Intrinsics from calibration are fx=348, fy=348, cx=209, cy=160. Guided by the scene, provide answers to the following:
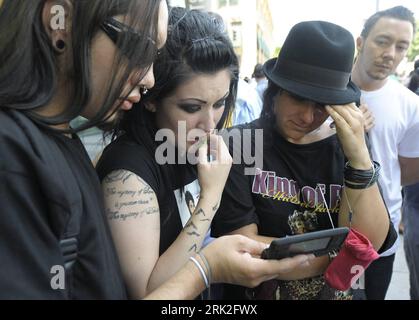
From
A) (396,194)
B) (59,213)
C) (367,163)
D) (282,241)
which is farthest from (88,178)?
(396,194)

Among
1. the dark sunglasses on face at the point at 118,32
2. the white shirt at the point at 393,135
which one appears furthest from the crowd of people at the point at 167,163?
the white shirt at the point at 393,135

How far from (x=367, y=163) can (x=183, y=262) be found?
2.60ft

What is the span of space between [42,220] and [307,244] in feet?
2.34

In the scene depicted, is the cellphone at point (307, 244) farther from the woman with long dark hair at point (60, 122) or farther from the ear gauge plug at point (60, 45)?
the ear gauge plug at point (60, 45)

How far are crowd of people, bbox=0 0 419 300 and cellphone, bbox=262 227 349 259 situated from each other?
3 centimetres

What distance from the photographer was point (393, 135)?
6.97 feet

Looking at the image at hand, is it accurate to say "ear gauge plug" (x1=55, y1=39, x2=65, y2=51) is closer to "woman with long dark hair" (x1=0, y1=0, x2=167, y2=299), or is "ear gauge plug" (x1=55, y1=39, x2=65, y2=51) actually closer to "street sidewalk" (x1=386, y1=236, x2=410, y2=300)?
"woman with long dark hair" (x1=0, y1=0, x2=167, y2=299)

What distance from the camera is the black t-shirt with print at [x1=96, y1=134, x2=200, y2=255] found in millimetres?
1101

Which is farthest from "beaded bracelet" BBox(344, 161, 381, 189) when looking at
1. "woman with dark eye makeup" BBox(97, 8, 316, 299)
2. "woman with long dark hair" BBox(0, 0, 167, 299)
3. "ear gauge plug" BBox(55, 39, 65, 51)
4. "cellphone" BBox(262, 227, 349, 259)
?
"ear gauge plug" BBox(55, 39, 65, 51)

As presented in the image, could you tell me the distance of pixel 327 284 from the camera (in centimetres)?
129

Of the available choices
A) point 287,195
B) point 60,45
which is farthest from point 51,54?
point 287,195

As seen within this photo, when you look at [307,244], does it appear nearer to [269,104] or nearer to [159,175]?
[159,175]

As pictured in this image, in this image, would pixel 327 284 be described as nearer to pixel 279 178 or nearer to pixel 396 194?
pixel 279 178

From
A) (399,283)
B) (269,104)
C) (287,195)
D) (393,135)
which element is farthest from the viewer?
(399,283)
